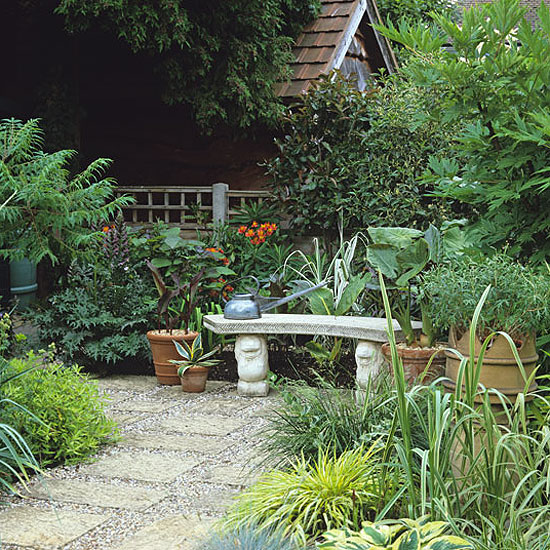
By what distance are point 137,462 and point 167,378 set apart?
183cm

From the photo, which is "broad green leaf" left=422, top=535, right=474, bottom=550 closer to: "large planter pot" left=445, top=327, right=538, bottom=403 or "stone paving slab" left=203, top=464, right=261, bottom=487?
"large planter pot" left=445, top=327, right=538, bottom=403

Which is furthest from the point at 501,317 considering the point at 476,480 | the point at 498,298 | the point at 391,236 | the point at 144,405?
the point at 144,405

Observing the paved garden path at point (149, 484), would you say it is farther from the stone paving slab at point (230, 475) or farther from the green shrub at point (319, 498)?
the green shrub at point (319, 498)

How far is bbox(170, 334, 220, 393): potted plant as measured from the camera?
17.9 feet

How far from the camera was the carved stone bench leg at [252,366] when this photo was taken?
17.9 feet

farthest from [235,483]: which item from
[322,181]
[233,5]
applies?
[233,5]

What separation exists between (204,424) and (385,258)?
158 centimetres

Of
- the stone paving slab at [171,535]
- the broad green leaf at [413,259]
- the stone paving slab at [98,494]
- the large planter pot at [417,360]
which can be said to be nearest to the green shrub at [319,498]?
the stone paving slab at [171,535]

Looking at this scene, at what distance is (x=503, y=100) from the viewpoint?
3564mm

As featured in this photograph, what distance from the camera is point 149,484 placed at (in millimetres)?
3607

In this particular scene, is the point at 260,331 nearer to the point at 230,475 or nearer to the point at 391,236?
the point at 391,236

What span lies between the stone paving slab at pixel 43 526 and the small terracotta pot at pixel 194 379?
227 centimetres

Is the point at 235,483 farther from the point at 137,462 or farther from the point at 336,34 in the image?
Answer: the point at 336,34

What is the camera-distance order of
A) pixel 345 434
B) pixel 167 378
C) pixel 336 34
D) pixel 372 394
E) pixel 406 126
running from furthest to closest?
1. pixel 336 34
2. pixel 406 126
3. pixel 167 378
4. pixel 372 394
5. pixel 345 434
